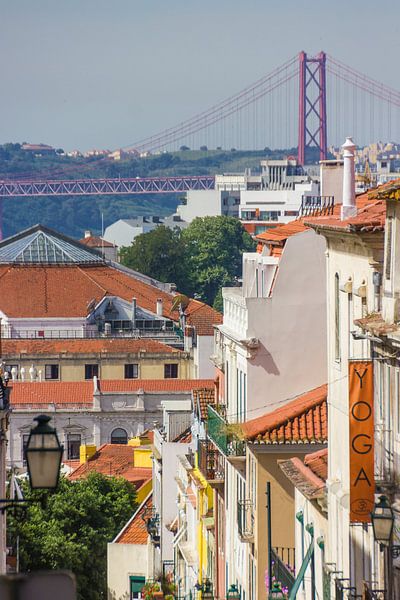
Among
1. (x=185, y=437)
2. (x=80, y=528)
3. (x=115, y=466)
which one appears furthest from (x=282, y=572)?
(x=115, y=466)

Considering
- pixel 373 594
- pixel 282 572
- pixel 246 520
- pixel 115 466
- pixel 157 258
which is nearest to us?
pixel 373 594

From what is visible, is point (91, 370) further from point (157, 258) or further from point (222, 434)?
point (157, 258)

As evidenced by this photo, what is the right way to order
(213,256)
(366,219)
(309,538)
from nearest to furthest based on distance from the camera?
(366,219)
(309,538)
(213,256)

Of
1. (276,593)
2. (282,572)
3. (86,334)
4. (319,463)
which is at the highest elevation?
(86,334)

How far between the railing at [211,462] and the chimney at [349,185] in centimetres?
1413

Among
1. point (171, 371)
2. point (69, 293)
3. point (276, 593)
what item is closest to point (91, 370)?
point (171, 371)

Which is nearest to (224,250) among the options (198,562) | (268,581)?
(198,562)

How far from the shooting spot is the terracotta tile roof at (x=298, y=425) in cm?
3084

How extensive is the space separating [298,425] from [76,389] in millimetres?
64178

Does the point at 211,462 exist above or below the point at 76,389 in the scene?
below

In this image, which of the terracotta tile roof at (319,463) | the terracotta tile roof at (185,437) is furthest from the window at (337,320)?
the terracotta tile roof at (185,437)

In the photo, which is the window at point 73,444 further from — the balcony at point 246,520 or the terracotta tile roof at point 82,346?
the balcony at point 246,520

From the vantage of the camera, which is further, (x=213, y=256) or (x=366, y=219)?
(x=213, y=256)

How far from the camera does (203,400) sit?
4469 cm
